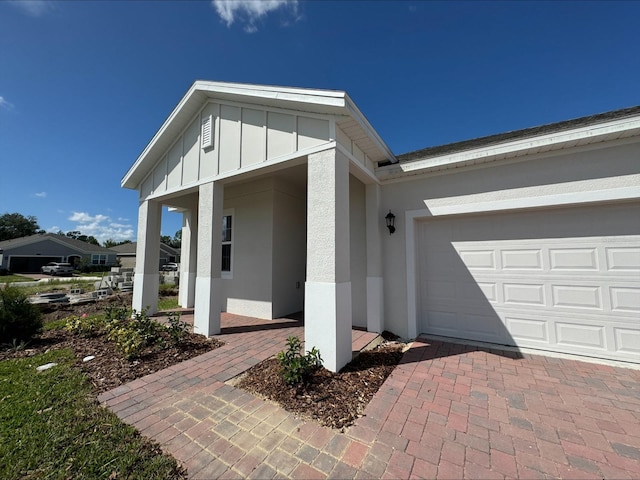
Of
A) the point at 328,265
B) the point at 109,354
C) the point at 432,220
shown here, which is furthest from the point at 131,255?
the point at 432,220

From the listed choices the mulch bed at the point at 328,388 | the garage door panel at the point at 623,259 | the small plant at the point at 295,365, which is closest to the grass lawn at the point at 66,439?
the mulch bed at the point at 328,388

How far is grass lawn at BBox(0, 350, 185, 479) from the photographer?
2.05m

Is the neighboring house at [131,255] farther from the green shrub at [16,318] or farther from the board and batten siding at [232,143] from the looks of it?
the board and batten siding at [232,143]

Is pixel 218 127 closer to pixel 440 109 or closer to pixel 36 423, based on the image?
pixel 36 423

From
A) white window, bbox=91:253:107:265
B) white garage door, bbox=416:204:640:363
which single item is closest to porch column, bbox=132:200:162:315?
white garage door, bbox=416:204:640:363

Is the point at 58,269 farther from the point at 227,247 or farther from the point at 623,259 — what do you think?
the point at 623,259

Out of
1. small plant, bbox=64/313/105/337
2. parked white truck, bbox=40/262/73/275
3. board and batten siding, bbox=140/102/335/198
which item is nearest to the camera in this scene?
board and batten siding, bbox=140/102/335/198

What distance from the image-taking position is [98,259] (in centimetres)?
4144

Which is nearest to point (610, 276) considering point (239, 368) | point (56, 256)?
point (239, 368)

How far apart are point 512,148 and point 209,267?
636 centimetres

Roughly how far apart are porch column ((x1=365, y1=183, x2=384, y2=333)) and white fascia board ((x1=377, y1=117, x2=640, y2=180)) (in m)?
0.63

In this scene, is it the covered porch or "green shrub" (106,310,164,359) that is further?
"green shrub" (106,310,164,359)

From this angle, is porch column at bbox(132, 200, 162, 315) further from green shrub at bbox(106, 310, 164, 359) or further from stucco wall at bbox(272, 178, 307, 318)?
stucco wall at bbox(272, 178, 307, 318)

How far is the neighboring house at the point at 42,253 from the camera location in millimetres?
34469
